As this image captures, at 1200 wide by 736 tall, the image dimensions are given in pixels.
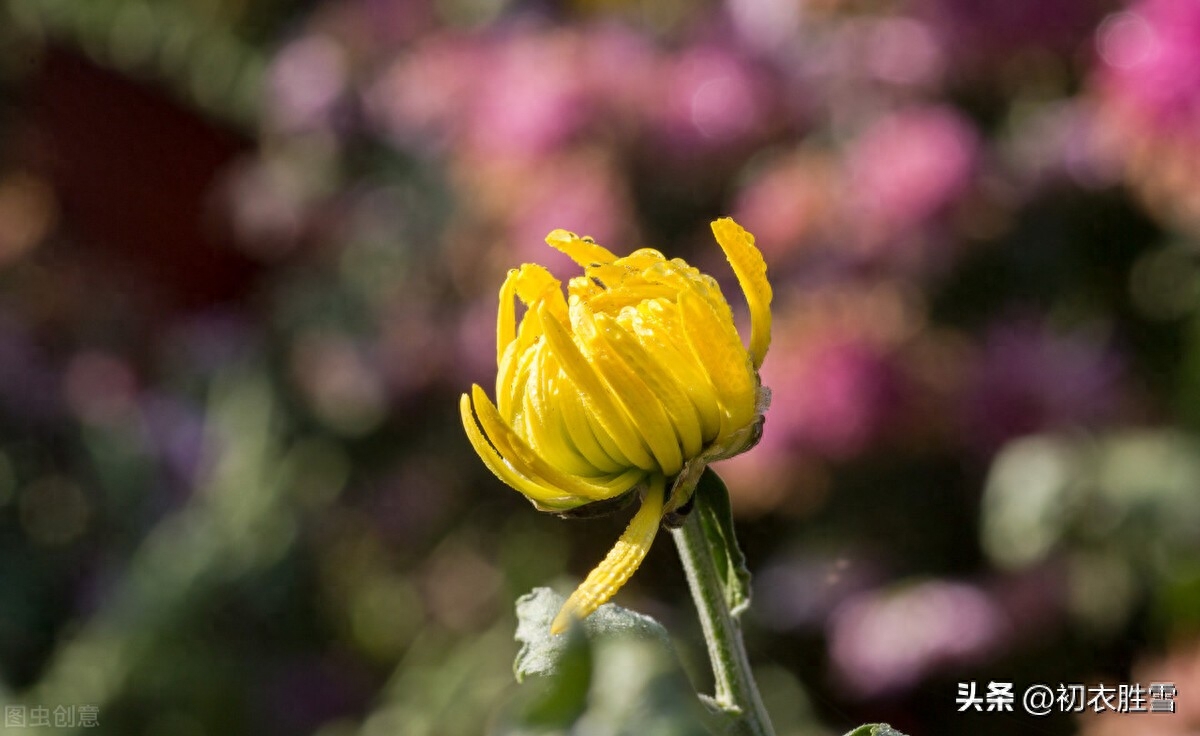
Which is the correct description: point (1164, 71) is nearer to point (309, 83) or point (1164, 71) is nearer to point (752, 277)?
point (752, 277)

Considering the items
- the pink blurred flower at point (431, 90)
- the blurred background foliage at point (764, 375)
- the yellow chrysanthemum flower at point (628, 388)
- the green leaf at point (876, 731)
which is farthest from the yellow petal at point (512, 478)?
the pink blurred flower at point (431, 90)

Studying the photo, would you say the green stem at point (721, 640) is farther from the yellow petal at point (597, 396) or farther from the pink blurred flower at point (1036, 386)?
the pink blurred flower at point (1036, 386)

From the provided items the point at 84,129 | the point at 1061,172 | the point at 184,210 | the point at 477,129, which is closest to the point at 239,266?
the point at 184,210

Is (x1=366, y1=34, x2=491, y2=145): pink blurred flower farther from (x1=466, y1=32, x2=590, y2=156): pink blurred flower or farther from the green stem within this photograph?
the green stem

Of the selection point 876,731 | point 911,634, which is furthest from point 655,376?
point 911,634

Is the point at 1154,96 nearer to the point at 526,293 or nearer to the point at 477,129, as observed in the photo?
the point at 477,129

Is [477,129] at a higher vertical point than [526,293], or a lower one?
higher

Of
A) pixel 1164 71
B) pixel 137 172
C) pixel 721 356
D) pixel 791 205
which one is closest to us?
pixel 721 356
